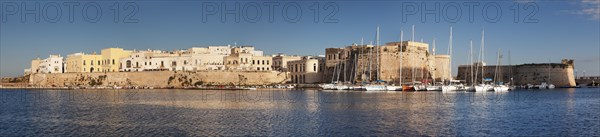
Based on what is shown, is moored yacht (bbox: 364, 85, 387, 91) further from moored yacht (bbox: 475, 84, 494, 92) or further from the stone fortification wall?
the stone fortification wall

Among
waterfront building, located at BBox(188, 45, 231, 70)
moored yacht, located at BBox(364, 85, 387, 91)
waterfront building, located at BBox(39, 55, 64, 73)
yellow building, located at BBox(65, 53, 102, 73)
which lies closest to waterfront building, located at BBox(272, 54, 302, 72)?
waterfront building, located at BBox(188, 45, 231, 70)

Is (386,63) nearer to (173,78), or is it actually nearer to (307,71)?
(307,71)

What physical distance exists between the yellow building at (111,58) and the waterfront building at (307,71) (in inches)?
767

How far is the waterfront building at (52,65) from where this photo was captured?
70.3 meters

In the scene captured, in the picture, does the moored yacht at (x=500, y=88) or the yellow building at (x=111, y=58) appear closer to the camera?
the moored yacht at (x=500, y=88)

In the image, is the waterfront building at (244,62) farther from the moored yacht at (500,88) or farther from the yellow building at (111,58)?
the moored yacht at (500,88)

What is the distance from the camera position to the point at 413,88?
4478 centimetres

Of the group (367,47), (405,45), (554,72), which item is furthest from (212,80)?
(554,72)

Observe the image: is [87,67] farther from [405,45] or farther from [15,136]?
[15,136]

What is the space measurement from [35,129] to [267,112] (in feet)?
28.4

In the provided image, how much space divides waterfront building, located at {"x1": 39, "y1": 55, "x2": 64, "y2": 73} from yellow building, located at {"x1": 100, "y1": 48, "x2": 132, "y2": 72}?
8742 mm

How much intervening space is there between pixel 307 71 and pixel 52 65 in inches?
1265

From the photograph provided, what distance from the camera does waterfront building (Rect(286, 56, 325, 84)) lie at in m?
61.7

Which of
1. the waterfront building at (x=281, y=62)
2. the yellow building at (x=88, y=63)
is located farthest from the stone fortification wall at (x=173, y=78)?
the waterfront building at (x=281, y=62)
